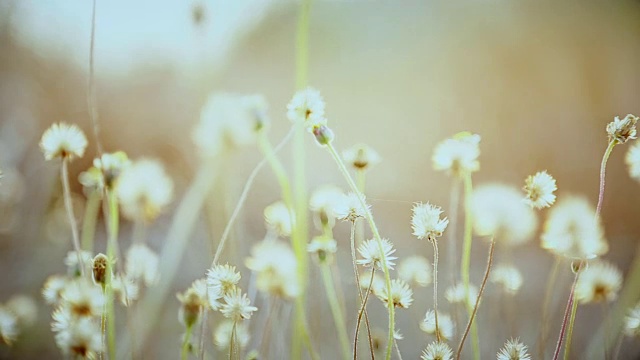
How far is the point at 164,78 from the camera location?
1189mm

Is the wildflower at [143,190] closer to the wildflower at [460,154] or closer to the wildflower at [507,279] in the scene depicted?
the wildflower at [460,154]

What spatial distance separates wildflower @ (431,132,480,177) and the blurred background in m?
0.36

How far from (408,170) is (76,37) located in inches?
27.1

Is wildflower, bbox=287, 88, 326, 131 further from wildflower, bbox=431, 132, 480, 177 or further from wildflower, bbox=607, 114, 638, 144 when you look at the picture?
wildflower, bbox=607, 114, 638, 144

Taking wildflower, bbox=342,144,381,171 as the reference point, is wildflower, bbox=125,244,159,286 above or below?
below

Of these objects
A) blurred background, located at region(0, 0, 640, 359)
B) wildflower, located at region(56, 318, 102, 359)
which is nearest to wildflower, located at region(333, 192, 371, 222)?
wildflower, located at region(56, 318, 102, 359)

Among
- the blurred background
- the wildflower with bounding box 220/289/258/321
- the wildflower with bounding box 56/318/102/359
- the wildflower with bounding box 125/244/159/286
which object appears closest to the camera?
the wildflower with bounding box 56/318/102/359

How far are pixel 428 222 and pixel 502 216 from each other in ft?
0.24

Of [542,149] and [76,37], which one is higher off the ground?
[76,37]

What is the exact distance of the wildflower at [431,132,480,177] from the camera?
23.8 inches

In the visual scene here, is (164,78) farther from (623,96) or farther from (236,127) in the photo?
(623,96)

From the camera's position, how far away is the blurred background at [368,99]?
1.05 m

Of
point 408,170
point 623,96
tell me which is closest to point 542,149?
point 623,96

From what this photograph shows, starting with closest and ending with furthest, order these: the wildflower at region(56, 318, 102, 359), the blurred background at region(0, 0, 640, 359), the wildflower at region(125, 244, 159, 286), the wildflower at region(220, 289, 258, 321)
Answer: the wildflower at region(56, 318, 102, 359)
the wildflower at region(220, 289, 258, 321)
the wildflower at region(125, 244, 159, 286)
the blurred background at region(0, 0, 640, 359)
